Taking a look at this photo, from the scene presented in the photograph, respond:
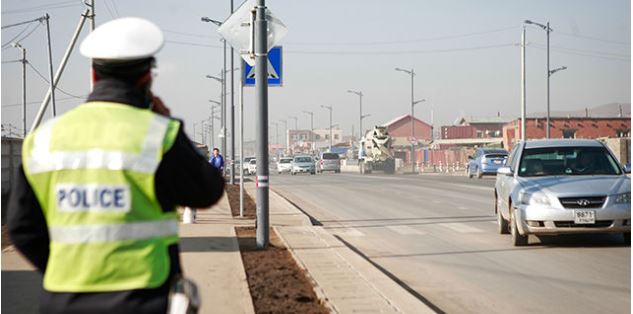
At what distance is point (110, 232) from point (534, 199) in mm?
10683

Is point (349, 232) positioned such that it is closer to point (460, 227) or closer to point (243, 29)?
point (460, 227)

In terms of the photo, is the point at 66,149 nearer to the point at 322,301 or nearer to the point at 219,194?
the point at 219,194

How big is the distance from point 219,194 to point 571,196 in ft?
34.2

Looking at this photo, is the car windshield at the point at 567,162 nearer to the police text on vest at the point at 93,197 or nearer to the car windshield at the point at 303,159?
the police text on vest at the point at 93,197

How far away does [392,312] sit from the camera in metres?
7.62

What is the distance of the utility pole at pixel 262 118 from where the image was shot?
12.9 m

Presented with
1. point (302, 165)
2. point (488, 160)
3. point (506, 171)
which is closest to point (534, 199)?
point (506, 171)

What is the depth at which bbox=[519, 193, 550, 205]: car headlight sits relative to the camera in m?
12.8

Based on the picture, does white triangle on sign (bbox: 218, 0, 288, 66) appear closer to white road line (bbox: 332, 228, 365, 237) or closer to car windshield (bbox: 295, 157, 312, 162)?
white road line (bbox: 332, 228, 365, 237)

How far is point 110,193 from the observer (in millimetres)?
2824

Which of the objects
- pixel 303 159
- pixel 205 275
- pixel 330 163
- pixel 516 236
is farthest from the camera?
pixel 330 163

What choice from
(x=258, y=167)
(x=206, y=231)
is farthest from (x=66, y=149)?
(x=206, y=231)

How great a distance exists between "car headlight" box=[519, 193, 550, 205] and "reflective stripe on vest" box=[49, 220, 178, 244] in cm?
1052

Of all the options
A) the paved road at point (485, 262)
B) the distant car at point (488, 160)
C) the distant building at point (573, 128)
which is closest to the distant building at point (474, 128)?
the distant building at point (573, 128)
